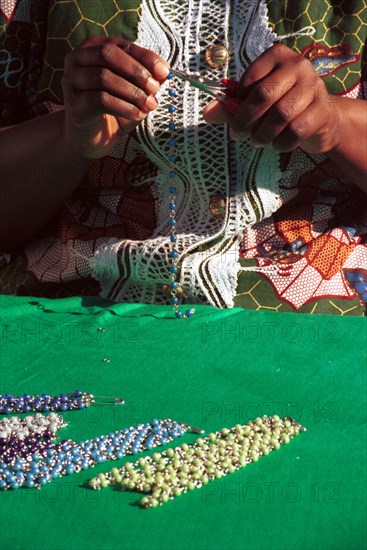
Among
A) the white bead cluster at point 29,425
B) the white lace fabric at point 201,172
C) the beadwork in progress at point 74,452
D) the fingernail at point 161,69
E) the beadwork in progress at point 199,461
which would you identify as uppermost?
the fingernail at point 161,69

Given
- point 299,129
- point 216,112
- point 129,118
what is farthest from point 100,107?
point 299,129

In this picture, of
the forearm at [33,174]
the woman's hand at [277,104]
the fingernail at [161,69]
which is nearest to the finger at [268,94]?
the woman's hand at [277,104]

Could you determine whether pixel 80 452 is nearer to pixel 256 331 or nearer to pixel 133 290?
pixel 256 331

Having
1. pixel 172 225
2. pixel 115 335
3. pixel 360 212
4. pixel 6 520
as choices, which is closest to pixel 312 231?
pixel 360 212

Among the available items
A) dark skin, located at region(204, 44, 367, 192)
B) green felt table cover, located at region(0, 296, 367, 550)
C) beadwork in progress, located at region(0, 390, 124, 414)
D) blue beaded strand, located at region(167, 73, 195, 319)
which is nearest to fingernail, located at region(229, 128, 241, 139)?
dark skin, located at region(204, 44, 367, 192)

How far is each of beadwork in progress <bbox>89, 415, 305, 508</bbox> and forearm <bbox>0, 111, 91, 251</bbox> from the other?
642 millimetres

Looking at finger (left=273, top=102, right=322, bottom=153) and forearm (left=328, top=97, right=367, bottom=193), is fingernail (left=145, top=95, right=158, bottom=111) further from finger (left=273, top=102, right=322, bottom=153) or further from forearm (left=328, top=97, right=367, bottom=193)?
forearm (left=328, top=97, right=367, bottom=193)

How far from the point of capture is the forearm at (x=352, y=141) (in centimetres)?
119

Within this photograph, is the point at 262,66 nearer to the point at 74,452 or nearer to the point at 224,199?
the point at 224,199

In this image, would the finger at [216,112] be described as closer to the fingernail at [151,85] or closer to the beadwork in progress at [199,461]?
the fingernail at [151,85]

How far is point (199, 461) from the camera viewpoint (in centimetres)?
80

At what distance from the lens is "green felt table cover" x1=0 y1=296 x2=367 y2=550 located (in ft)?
2.26

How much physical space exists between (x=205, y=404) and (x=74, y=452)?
16cm

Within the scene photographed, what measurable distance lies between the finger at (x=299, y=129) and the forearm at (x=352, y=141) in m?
0.13
